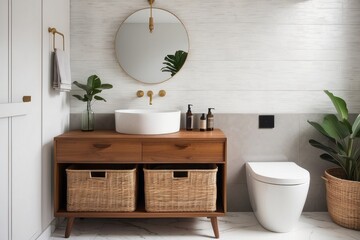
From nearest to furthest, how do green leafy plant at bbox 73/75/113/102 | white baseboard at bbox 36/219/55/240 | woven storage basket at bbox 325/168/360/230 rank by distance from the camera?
1. white baseboard at bbox 36/219/55/240
2. woven storage basket at bbox 325/168/360/230
3. green leafy plant at bbox 73/75/113/102

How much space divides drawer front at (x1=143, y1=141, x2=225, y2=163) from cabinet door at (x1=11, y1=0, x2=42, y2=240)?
72 cm

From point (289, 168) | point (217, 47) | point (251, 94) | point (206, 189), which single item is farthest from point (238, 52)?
point (206, 189)

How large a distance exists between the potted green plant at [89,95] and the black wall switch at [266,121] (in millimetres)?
1299

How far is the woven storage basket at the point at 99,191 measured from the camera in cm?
215

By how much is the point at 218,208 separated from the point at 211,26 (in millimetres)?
1489

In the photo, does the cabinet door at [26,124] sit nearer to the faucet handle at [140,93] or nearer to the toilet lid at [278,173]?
the faucet handle at [140,93]

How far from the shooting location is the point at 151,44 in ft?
8.53

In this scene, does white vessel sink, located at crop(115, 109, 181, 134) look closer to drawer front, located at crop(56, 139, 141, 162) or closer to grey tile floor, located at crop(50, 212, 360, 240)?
drawer front, located at crop(56, 139, 141, 162)

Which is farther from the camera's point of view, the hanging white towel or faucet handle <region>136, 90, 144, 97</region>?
faucet handle <region>136, 90, 144, 97</region>

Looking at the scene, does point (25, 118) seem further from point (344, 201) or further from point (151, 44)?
point (344, 201)

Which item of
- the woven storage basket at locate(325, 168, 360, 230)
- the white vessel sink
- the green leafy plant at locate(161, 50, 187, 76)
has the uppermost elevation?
the green leafy plant at locate(161, 50, 187, 76)

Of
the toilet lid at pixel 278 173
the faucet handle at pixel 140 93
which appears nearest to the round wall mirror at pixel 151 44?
the faucet handle at pixel 140 93

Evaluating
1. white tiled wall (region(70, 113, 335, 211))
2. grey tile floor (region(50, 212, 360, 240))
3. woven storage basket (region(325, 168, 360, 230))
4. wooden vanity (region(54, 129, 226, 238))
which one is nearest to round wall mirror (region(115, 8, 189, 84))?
white tiled wall (region(70, 113, 335, 211))

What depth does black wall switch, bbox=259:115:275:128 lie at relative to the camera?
105 inches
